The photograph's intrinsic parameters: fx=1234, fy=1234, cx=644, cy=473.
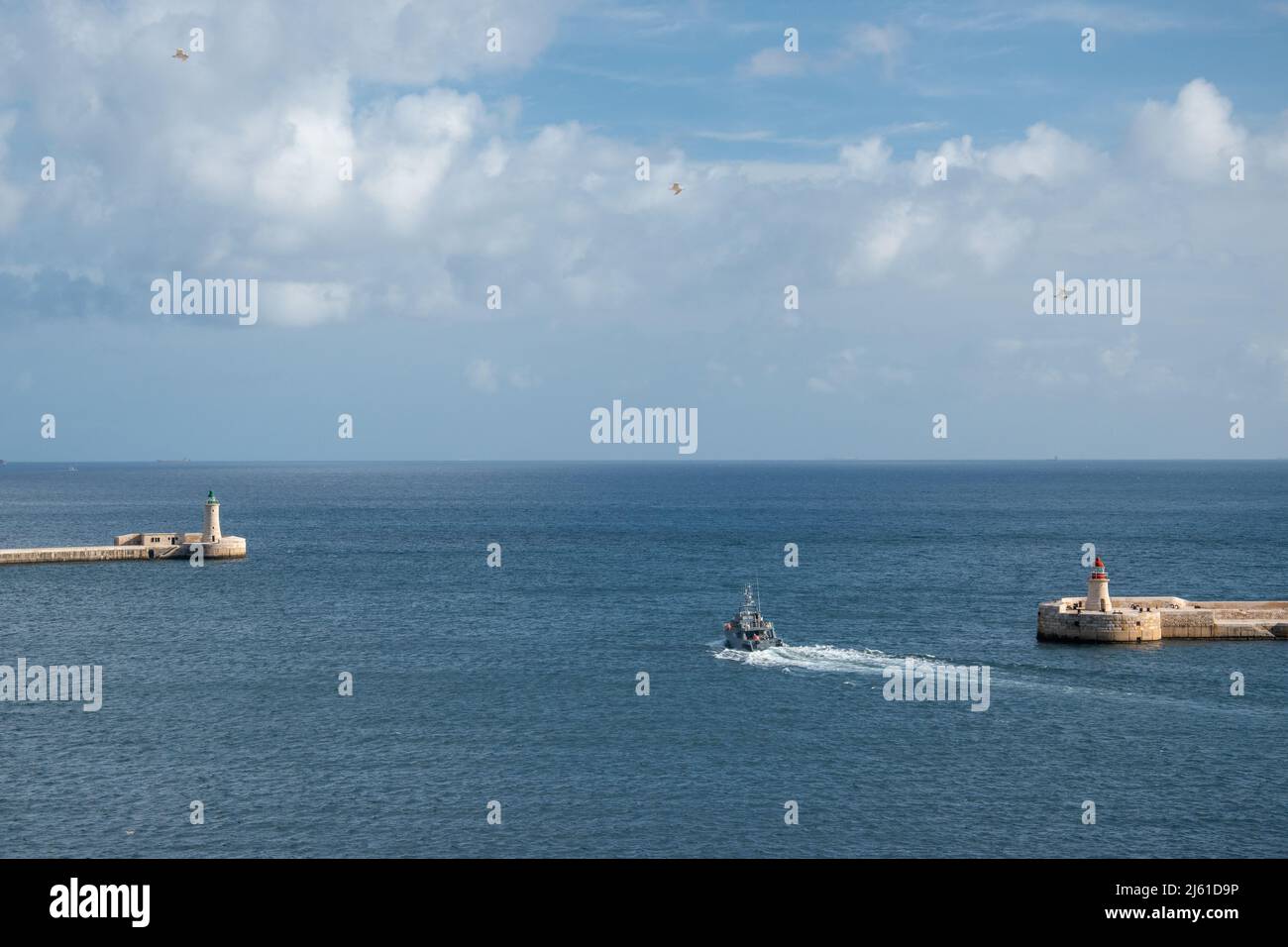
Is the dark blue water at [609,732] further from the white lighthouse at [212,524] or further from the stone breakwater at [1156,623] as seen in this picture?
the white lighthouse at [212,524]

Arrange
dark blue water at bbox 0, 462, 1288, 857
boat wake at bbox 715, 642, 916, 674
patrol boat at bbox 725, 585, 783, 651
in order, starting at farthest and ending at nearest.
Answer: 1. patrol boat at bbox 725, 585, 783, 651
2. boat wake at bbox 715, 642, 916, 674
3. dark blue water at bbox 0, 462, 1288, 857

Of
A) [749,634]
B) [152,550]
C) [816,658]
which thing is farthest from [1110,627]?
[152,550]

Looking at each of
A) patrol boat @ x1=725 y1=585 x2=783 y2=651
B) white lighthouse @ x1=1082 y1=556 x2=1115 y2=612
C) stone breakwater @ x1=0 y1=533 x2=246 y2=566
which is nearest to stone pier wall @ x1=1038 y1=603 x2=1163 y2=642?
white lighthouse @ x1=1082 y1=556 x2=1115 y2=612

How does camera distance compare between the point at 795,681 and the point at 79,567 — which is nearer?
the point at 795,681

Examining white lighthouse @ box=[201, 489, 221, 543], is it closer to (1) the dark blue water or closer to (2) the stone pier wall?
(1) the dark blue water

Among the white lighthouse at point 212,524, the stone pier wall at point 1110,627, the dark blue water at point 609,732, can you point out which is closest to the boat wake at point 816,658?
the dark blue water at point 609,732

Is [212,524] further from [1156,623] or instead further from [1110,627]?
[1156,623]

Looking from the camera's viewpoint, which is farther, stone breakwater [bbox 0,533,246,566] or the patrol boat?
stone breakwater [bbox 0,533,246,566]
